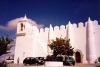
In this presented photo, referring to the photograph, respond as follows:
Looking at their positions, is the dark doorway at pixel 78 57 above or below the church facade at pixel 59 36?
below

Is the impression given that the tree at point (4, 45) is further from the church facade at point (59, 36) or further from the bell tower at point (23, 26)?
the bell tower at point (23, 26)

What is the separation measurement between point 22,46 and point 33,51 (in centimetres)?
237

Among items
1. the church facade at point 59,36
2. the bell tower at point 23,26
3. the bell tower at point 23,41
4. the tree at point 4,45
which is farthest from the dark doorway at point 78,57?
the tree at point 4,45

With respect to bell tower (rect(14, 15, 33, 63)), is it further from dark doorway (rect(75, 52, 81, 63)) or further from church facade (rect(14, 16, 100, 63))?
dark doorway (rect(75, 52, 81, 63))

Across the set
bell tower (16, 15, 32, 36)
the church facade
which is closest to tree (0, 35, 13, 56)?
the church facade

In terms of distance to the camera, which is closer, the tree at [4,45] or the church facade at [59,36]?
the tree at [4,45]

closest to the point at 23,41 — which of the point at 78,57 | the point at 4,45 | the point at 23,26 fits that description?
the point at 23,26

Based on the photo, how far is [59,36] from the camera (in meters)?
25.8

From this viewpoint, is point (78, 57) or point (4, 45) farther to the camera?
point (78, 57)

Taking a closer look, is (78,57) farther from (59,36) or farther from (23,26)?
(23,26)

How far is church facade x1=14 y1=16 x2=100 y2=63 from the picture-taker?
74.6 feet

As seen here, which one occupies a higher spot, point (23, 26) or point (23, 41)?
point (23, 26)

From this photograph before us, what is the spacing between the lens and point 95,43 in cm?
2264

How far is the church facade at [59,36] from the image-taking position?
74.6ft
